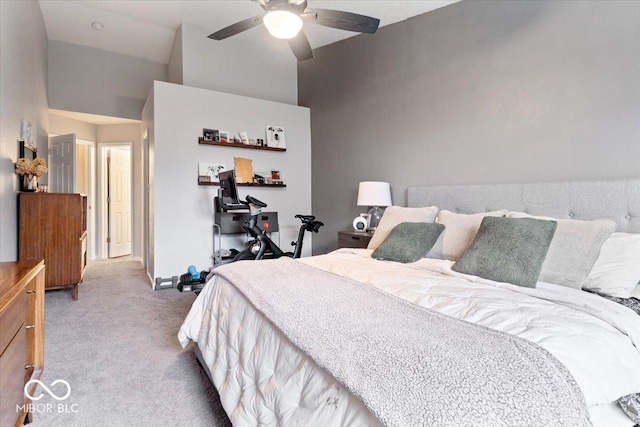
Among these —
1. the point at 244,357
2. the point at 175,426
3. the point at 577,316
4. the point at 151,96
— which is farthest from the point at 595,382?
the point at 151,96

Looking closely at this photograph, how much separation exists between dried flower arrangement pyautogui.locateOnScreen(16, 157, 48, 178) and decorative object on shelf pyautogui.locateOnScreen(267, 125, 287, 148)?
2582mm

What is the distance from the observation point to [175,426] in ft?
5.04

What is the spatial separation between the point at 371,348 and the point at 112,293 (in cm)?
392

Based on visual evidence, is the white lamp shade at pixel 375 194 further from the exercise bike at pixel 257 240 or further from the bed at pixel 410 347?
the bed at pixel 410 347

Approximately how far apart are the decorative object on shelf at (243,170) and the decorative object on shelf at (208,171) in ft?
0.65

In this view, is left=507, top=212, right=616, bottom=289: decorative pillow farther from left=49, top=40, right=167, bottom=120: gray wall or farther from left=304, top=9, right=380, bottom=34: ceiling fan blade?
left=49, top=40, right=167, bottom=120: gray wall

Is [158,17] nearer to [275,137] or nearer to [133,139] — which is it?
[275,137]

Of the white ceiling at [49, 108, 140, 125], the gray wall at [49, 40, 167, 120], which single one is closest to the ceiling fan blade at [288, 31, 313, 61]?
the gray wall at [49, 40, 167, 120]

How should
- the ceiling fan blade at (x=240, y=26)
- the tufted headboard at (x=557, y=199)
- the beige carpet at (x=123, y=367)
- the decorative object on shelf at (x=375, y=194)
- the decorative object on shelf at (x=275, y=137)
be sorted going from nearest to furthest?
the beige carpet at (x=123, y=367)
the tufted headboard at (x=557, y=199)
the ceiling fan blade at (x=240, y=26)
the decorative object on shelf at (x=375, y=194)
the decorative object on shelf at (x=275, y=137)

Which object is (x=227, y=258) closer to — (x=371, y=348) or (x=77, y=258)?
(x=77, y=258)

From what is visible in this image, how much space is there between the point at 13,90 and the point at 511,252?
4141 mm

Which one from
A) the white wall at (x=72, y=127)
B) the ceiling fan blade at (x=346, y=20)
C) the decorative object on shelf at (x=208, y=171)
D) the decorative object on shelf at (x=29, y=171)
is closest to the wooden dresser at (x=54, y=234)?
the decorative object on shelf at (x=29, y=171)

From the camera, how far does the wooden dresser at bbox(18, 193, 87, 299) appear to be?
128 inches

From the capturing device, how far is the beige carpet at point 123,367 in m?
1.62
